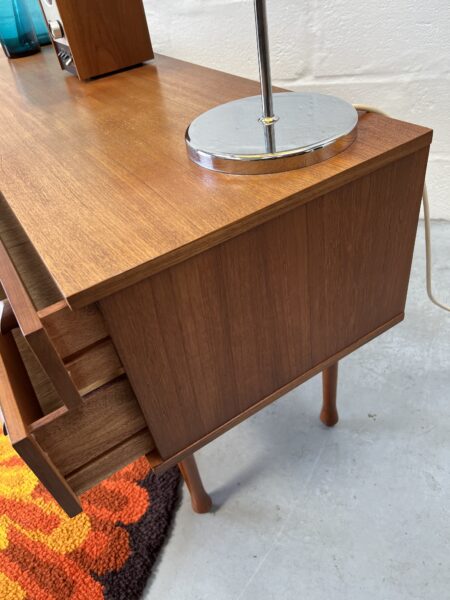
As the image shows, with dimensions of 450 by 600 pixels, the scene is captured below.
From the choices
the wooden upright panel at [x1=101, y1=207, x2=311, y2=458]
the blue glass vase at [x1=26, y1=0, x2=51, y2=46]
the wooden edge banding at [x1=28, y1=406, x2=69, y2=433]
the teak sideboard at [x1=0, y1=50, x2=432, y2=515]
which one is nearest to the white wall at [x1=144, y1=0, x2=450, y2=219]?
the blue glass vase at [x1=26, y1=0, x2=51, y2=46]

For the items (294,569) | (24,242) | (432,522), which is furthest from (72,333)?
(432,522)

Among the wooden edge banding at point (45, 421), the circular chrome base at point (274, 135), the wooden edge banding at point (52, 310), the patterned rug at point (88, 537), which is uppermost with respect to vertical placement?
the circular chrome base at point (274, 135)

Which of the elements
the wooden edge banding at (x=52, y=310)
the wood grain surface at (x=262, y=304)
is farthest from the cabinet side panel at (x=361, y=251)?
the wooden edge banding at (x=52, y=310)

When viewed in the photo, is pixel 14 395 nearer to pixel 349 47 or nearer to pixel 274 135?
pixel 274 135

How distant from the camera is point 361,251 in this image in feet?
1.84

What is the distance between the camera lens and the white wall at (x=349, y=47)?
3.63 ft

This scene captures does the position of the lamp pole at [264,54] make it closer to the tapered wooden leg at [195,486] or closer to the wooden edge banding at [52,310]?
the wooden edge banding at [52,310]

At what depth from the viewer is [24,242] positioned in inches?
29.0

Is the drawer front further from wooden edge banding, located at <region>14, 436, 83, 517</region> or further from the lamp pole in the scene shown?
the lamp pole

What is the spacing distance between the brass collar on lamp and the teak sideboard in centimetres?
2

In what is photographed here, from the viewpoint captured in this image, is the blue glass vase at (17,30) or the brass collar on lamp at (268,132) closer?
the brass collar on lamp at (268,132)

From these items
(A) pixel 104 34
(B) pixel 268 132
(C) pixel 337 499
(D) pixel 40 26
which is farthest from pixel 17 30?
(C) pixel 337 499

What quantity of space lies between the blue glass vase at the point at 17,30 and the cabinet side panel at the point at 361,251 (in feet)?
3.05

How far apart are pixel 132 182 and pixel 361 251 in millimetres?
268
